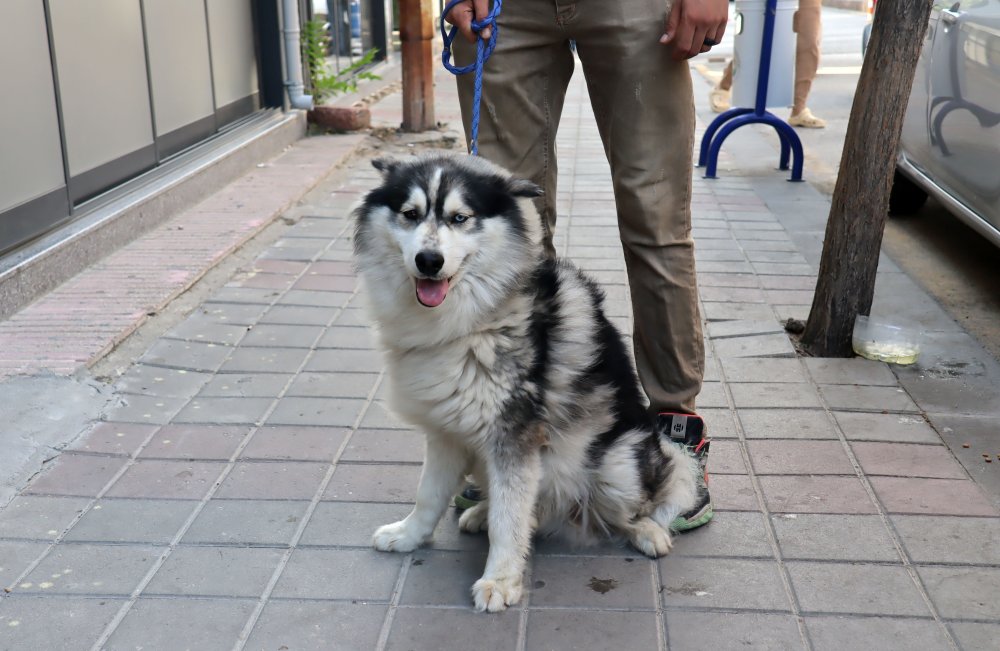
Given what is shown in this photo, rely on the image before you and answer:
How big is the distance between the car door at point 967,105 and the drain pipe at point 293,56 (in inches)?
206

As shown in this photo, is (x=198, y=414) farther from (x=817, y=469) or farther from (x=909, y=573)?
(x=909, y=573)

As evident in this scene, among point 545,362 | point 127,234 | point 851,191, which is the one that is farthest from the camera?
point 127,234

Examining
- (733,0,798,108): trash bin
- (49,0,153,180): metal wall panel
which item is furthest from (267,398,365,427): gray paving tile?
(733,0,798,108): trash bin

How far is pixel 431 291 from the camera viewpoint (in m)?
2.66

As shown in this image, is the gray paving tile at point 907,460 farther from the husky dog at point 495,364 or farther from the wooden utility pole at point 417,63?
the wooden utility pole at point 417,63

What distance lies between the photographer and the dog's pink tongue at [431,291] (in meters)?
2.64

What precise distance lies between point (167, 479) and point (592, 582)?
152 centimetres

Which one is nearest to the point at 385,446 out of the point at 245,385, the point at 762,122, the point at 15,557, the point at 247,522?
the point at 247,522

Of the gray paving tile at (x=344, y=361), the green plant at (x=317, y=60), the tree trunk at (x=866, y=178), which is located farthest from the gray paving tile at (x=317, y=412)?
the green plant at (x=317, y=60)

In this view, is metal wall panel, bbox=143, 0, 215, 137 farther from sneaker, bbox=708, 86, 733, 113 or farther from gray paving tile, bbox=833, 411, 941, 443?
sneaker, bbox=708, 86, 733, 113

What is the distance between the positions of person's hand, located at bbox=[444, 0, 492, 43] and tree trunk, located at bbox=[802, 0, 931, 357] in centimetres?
222

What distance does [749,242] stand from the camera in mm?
6348

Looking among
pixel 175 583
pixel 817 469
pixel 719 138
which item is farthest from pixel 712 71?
pixel 175 583

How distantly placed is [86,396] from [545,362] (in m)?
2.11
